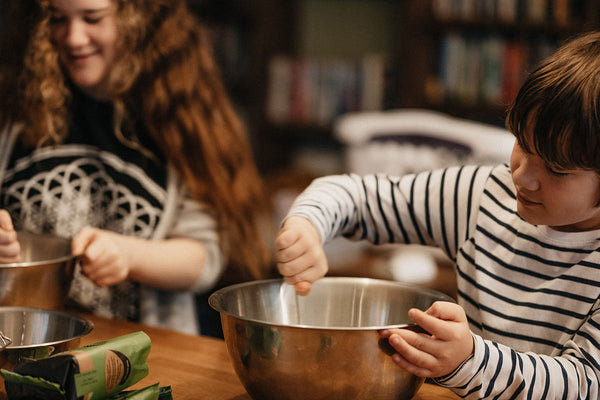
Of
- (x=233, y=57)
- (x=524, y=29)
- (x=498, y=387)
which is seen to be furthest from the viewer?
(x=233, y=57)

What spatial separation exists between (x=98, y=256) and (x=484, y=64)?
2118 mm

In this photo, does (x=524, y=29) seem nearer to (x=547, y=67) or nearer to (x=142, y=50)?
(x=142, y=50)

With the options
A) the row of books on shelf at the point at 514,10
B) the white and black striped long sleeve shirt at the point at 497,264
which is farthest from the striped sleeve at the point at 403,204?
the row of books on shelf at the point at 514,10

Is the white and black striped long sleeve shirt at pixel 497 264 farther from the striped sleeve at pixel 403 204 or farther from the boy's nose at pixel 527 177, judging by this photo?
the boy's nose at pixel 527 177

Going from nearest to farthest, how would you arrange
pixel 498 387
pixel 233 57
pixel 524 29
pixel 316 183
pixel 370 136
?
pixel 498 387
pixel 316 183
pixel 370 136
pixel 524 29
pixel 233 57

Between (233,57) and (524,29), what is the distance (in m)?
1.28

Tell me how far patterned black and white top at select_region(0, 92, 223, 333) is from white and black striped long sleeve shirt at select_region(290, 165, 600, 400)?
1.32ft

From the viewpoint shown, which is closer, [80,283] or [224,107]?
[80,283]

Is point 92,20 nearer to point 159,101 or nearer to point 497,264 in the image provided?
point 159,101

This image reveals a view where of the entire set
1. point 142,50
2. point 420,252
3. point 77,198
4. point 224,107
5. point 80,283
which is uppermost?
point 142,50

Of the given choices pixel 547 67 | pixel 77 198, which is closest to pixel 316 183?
pixel 547 67

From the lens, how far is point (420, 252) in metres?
2.22

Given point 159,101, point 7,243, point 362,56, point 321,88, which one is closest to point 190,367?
point 7,243

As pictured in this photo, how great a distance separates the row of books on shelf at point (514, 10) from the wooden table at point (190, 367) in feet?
7.02
